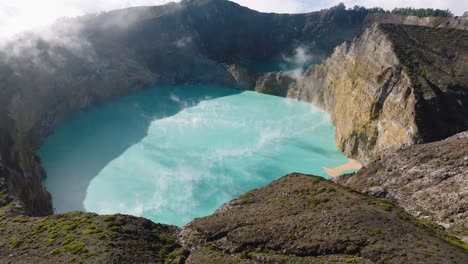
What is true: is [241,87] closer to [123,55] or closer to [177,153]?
[123,55]

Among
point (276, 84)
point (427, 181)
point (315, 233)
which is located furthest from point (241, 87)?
point (315, 233)

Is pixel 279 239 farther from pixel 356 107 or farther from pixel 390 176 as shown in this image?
pixel 356 107

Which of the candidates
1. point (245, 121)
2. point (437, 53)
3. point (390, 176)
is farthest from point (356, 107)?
point (390, 176)

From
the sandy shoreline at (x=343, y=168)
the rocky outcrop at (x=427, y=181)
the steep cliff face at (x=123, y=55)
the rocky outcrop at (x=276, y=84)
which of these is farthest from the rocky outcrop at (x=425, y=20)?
the rocky outcrop at (x=427, y=181)

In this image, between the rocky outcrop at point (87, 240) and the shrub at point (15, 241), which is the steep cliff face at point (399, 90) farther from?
the shrub at point (15, 241)

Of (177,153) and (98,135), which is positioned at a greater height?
(98,135)
